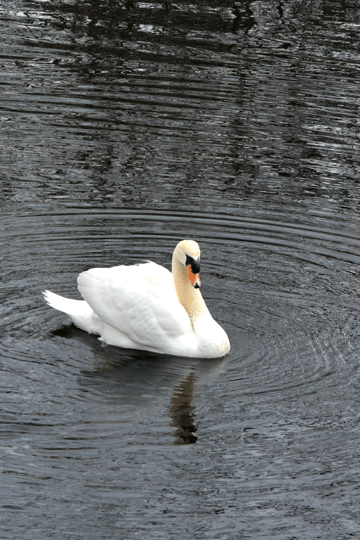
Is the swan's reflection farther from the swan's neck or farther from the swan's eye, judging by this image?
the swan's eye

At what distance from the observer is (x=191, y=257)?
432 inches

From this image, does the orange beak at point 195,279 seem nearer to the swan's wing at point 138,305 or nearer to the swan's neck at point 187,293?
the swan's neck at point 187,293

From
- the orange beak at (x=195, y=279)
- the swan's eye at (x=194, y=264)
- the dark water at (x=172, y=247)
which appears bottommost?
the dark water at (x=172, y=247)

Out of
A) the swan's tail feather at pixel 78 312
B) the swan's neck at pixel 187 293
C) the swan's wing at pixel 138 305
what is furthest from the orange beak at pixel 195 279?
the swan's tail feather at pixel 78 312

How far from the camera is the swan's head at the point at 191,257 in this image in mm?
10906

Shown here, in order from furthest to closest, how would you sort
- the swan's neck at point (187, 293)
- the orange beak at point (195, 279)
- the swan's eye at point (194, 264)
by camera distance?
1. the swan's neck at point (187, 293)
2. the swan's eye at point (194, 264)
3. the orange beak at point (195, 279)

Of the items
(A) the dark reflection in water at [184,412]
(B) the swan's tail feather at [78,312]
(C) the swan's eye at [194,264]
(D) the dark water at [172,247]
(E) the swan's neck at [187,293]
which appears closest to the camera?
(D) the dark water at [172,247]

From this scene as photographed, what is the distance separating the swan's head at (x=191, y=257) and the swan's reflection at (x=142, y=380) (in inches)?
34.8

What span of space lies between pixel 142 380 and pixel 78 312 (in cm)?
148

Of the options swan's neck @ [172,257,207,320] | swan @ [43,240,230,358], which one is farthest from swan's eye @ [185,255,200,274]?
swan's neck @ [172,257,207,320]

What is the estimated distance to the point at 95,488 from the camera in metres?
8.39

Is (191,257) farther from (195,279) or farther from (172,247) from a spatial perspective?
(172,247)

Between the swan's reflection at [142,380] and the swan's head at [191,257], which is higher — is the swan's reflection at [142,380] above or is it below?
below

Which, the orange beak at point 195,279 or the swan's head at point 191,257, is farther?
the swan's head at point 191,257
